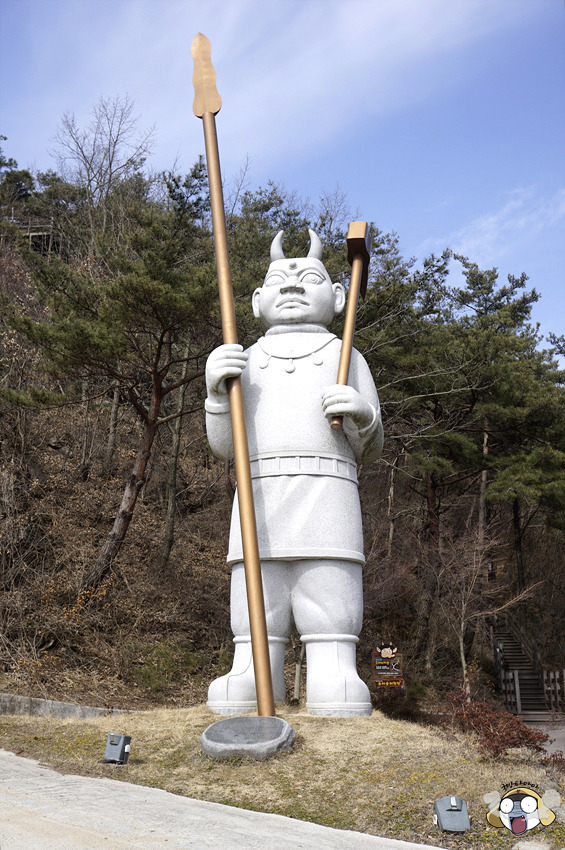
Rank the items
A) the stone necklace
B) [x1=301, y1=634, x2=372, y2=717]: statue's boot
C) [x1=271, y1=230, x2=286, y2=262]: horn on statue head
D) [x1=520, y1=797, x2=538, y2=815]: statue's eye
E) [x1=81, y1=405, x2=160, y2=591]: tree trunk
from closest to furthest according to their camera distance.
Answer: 1. [x1=520, y1=797, x2=538, y2=815]: statue's eye
2. [x1=301, y1=634, x2=372, y2=717]: statue's boot
3. the stone necklace
4. [x1=271, y1=230, x2=286, y2=262]: horn on statue head
5. [x1=81, y1=405, x2=160, y2=591]: tree trunk

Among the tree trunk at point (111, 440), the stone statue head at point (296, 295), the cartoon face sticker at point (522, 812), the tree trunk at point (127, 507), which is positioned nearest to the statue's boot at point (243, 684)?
the cartoon face sticker at point (522, 812)

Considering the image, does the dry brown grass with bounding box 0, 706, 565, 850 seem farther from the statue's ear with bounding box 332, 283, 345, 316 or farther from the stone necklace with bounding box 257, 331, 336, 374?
the statue's ear with bounding box 332, 283, 345, 316

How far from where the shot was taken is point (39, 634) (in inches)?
388

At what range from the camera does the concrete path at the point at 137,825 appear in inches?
123

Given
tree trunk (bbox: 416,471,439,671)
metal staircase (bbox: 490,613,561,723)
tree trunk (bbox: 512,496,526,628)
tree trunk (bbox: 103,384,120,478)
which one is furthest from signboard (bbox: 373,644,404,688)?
tree trunk (bbox: 512,496,526,628)

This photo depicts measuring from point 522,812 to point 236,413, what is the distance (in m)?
3.30

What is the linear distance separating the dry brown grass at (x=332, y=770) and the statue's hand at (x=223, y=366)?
2.41 meters

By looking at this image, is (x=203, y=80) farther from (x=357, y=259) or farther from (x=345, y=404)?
(x=345, y=404)

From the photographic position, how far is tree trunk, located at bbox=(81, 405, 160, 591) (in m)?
10.5

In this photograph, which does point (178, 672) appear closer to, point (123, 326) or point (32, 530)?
point (32, 530)

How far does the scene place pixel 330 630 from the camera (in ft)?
18.7

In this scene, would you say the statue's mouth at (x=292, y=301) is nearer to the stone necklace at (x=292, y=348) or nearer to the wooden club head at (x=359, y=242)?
the stone necklace at (x=292, y=348)

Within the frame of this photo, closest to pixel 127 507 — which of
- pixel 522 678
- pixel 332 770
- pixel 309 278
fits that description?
pixel 309 278

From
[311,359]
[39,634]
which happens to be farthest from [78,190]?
[311,359]
